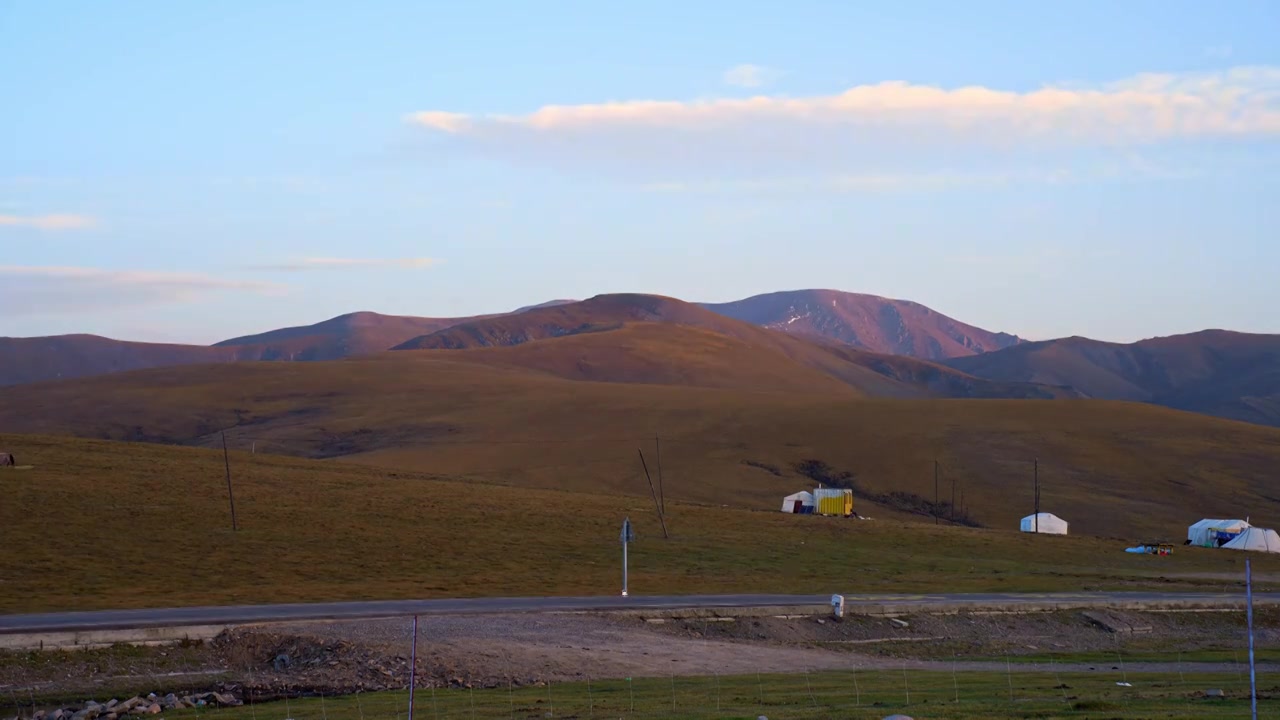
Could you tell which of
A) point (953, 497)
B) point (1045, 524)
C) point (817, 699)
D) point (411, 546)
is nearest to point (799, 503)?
point (1045, 524)

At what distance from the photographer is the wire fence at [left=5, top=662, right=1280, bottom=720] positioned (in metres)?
21.4

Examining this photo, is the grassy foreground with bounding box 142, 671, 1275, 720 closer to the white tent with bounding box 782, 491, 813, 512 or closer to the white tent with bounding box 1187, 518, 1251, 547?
Result: the white tent with bounding box 782, 491, 813, 512

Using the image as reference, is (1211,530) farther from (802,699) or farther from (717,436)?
(802,699)

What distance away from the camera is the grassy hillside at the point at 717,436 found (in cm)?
10619

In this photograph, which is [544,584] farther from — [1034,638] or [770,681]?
[770,681]

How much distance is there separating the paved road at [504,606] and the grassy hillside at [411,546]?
Answer: 10.0 ft

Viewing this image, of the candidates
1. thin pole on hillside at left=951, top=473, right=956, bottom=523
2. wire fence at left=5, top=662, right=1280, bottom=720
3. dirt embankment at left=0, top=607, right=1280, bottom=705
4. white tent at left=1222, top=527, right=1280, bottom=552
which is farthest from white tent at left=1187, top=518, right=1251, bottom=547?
wire fence at left=5, top=662, right=1280, bottom=720

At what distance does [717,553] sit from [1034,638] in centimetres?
2206

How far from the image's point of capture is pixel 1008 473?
112 metres

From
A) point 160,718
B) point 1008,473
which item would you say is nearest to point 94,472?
point 160,718

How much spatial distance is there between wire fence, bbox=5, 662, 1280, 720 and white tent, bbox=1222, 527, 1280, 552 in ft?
193

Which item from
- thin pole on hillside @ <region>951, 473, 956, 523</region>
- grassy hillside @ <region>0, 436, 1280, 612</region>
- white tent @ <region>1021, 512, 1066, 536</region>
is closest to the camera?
grassy hillside @ <region>0, 436, 1280, 612</region>

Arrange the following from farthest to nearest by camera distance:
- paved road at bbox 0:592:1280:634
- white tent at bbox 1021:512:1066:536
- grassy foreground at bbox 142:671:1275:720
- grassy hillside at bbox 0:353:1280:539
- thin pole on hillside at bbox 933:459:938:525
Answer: grassy hillside at bbox 0:353:1280:539 < thin pole on hillside at bbox 933:459:938:525 < white tent at bbox 1021:512:1066:536 < paved road at bbox 0:592:1280:634 < grassy foreground at bbox 142:671:1275:720

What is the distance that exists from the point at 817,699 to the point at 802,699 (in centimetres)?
29
